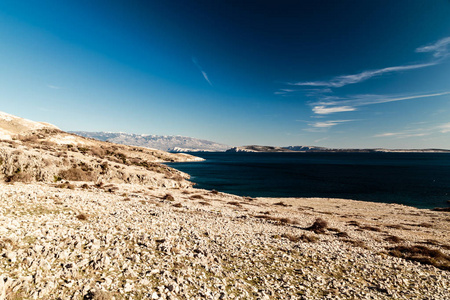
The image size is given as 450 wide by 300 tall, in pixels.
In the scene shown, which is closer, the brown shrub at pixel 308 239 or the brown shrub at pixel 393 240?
the brown shrub at pixel 308 239

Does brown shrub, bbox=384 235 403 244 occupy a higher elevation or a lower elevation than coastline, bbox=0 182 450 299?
lower

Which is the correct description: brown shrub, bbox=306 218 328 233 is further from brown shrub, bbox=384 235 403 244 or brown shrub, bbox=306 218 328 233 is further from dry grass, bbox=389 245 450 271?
dry grass, bbox=389 245 450 271

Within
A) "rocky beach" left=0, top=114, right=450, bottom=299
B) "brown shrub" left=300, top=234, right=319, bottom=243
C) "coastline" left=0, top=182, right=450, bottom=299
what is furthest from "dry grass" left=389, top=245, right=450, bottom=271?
"brown shrub" left=300, top=234, right=319, bottom=243

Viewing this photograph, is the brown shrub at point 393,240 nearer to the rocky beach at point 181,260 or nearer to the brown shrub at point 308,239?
the rocky beach at point 181,260

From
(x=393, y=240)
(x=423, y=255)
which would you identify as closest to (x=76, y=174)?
(x=393, y=240)

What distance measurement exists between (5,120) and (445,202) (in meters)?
189

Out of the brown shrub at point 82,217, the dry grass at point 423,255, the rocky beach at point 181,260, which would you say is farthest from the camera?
the dry grass at point 423,255

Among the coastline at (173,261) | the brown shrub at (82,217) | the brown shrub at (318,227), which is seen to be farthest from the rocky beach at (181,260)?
the brown shrub at (318,227)

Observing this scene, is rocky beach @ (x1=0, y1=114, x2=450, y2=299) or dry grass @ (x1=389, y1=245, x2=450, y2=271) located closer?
rocky beach @ (x1=0, y1=114, x2=450, y2=299)

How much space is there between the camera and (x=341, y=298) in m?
10.5

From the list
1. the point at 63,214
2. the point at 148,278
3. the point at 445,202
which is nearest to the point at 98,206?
the point at 63,214

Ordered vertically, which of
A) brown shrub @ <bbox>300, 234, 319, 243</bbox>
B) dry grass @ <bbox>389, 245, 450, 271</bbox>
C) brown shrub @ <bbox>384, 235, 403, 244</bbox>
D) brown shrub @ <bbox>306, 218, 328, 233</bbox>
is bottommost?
brown shrub @ <bbox>384, 235, 403, 244</bbox>

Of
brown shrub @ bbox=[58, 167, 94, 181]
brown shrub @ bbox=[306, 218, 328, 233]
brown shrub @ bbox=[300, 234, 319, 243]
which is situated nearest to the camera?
brown shrub @ bbox=[300, 234, 319, 243]

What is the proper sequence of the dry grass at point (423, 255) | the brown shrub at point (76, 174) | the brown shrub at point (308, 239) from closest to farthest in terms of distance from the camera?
the dry grass at point (423, 255) → the brown shrub at point (308, 239) → the brown shrub at point (76, 174)
